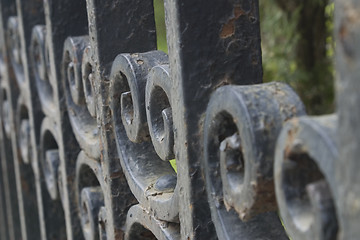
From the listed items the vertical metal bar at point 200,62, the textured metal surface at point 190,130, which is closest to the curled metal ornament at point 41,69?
the textured metal surface at point 190,130

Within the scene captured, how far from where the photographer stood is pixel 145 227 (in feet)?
3.71

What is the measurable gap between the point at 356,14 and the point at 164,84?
0.47 meters

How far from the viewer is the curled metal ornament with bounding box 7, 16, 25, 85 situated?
6.72 ft

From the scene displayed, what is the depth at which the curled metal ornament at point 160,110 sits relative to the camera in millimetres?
945

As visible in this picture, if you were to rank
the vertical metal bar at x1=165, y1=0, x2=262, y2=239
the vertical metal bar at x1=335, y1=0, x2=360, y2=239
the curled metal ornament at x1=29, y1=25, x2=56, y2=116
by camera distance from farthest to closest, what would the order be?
the curled metal ornament at x1=29, y1=25, x2=56, y2=116, the vertical metal bar at x1=165, y1=0, x2=262, y2=239, the vertical metal bar at x1=335, y1=0, x2=360, y2=239

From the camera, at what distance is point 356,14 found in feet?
1.65

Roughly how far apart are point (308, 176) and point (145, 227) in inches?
21.4

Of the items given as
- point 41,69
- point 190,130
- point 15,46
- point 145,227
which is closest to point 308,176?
point 190,130

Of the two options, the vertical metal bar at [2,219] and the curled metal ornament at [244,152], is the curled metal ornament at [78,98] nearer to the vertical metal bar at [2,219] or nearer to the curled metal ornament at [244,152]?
the curled metal ornament at [244,152]

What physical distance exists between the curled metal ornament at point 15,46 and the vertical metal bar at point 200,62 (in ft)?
4.10

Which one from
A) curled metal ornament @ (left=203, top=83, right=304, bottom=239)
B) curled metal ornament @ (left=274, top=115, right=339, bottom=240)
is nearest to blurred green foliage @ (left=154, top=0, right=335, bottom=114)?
curled metal ornament @ (left=203, top=83, right=304, bottom=239)

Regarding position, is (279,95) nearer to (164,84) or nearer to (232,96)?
(232,96)

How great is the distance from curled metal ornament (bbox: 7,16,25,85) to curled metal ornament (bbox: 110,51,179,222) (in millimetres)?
948

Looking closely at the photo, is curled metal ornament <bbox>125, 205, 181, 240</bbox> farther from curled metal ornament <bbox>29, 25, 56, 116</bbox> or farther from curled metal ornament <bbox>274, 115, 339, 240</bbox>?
curled metal ornament <bbox>29, 25, 56, 116</bbox>
